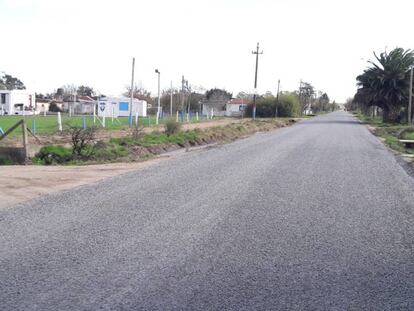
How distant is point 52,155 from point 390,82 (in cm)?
5584

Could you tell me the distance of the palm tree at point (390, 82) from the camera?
6378cm

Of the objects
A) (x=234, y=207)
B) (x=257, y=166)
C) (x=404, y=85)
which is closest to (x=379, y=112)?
(x=404, y=85)

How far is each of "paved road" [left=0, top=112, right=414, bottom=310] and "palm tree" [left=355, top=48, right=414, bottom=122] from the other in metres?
55.6

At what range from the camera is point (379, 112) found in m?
110

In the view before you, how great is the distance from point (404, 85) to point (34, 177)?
194 ft

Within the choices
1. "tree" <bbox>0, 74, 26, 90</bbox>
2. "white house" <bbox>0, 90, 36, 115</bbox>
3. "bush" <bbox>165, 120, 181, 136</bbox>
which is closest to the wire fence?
"bush" <bbox>165, 120, 181, 136</bbox>

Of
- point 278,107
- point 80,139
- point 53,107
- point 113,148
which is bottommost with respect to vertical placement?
point 113,148

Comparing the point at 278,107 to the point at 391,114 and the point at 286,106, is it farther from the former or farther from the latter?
the point at 391,114

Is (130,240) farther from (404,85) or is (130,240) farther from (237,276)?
(404,85)

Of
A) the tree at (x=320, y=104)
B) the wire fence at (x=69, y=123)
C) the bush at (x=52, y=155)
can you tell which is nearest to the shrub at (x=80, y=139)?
the bush at (x=52, y=155)

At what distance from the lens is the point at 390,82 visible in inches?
2537

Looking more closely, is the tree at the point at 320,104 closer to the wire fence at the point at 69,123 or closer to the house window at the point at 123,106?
the house window at the point at 123,106

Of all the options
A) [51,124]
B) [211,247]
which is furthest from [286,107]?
[211,247]

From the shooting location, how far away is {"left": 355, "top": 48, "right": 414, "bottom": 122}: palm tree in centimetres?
6378
